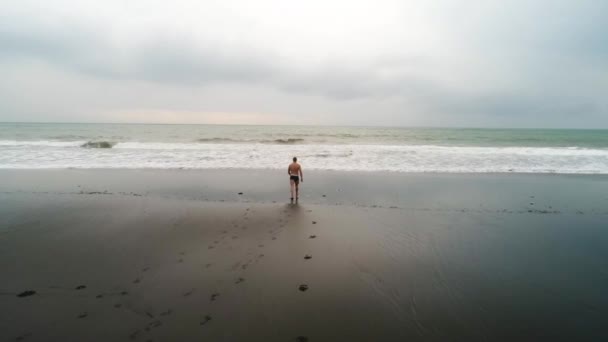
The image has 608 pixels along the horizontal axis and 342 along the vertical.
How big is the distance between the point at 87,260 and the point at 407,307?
20.3 ft

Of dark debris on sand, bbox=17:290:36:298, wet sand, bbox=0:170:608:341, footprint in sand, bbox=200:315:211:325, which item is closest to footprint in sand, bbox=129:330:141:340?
wet sand, bbox=0:170:608:341

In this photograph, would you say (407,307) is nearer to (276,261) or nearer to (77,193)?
(276,261)

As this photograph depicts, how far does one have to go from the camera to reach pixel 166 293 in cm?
420

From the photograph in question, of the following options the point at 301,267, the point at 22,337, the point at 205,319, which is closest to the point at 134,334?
the point at 205,319

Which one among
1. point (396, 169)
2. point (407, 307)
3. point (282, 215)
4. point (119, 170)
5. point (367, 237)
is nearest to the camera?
point (407, 307)

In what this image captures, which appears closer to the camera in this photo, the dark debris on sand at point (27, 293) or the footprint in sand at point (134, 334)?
the footprint in sand at point (134, 334)

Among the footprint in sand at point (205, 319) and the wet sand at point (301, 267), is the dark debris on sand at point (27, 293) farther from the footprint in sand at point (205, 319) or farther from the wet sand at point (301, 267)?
the footprint in sand at point (205, 319)

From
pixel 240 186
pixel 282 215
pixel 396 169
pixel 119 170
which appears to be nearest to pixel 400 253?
pixel 282 215

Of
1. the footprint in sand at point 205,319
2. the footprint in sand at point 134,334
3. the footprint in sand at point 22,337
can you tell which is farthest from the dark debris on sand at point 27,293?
the footprint in sand at point 205,319

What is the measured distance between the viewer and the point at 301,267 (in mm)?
5051

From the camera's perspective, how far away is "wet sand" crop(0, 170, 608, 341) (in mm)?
3549

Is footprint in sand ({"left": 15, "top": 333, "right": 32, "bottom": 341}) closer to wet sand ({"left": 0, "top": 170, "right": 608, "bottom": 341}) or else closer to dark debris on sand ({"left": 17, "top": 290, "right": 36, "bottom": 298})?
wet sand ({"left": 0, "top": 170, "right": 608, "bottom": 341})

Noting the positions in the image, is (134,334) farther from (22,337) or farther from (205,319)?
(22,337)

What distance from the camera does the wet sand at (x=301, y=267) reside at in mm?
3549
